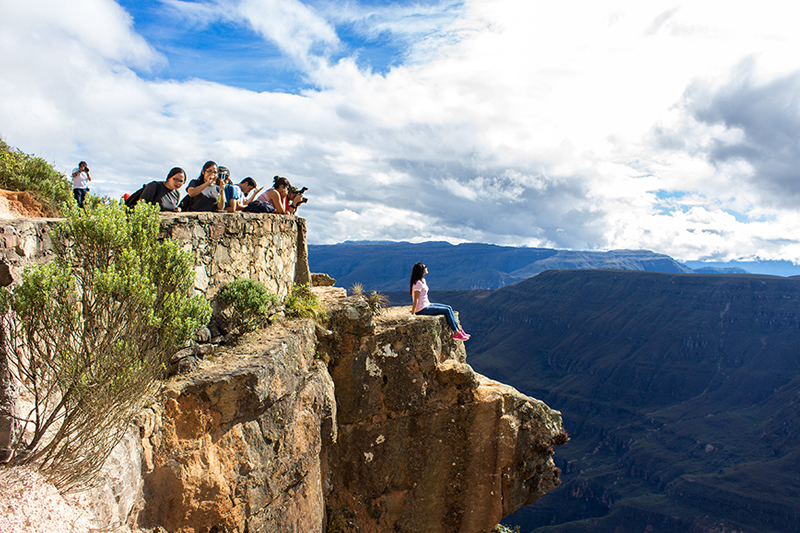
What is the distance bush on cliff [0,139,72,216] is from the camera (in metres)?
14.6

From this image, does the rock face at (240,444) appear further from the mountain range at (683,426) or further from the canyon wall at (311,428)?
the mountain range at (683,426)

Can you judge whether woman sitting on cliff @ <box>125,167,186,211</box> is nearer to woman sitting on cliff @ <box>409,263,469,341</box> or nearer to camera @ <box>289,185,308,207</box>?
camera @ <box>289,185,308,207</box>

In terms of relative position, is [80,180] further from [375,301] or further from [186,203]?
[375,301]

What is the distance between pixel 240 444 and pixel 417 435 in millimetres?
5506

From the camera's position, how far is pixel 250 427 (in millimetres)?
7586

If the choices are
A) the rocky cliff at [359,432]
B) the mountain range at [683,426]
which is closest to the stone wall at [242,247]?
the rocky cliff at [359,432]

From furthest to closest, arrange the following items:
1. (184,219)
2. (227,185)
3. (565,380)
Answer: (565,380), (227,185), (184,219)

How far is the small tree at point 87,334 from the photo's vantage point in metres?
4.88

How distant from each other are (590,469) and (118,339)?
15426cm

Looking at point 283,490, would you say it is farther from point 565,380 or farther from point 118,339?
point 565,380

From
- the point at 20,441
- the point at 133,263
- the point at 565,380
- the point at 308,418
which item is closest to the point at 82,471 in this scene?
the point at 20,441

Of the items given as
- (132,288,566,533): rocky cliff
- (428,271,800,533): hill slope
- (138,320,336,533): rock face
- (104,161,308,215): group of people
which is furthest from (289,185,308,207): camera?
(428,271,800,533): hill slope

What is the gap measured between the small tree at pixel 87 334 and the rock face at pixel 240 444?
0.73m

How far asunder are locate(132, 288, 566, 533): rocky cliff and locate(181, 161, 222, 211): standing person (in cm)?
292
